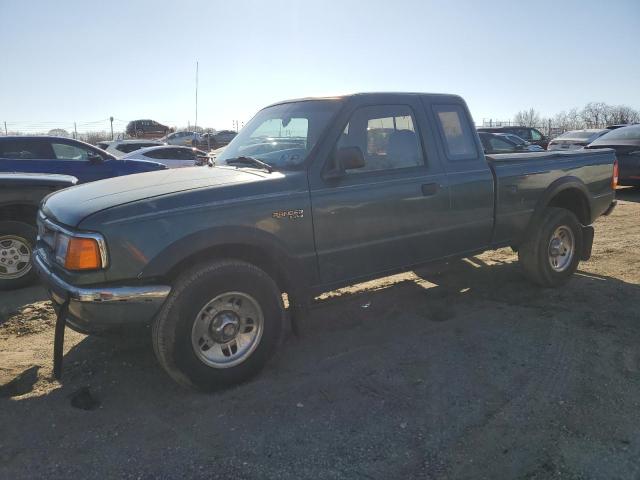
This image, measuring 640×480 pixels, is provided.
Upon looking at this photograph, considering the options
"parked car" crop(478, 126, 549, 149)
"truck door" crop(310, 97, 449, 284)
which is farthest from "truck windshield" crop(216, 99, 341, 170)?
"parked car" crop(478, 126, 549, 149)

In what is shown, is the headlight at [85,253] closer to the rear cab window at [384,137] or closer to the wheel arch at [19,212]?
the rear cab window at [384,137]

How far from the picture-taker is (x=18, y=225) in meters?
5.32

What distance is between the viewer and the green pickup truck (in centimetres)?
298

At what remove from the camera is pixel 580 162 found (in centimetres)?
545

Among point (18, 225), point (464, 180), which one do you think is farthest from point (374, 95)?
point (18, 225)

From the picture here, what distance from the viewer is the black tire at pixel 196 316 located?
3.05 m

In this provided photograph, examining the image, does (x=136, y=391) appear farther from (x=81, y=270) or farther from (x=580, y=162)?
(x=580, y=162)

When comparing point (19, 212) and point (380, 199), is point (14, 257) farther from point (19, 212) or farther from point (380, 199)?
point (380, 199)

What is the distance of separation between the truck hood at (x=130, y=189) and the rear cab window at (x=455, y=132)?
179cm

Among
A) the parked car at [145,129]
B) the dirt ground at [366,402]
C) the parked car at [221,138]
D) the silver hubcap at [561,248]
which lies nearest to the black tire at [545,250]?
the silver hubcap at [561,248]

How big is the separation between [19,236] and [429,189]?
4302 millimetres

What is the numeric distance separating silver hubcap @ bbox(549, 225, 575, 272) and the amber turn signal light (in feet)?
14.6

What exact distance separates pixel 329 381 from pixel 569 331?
2.18m

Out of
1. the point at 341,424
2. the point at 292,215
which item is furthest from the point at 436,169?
the point at 341,424
